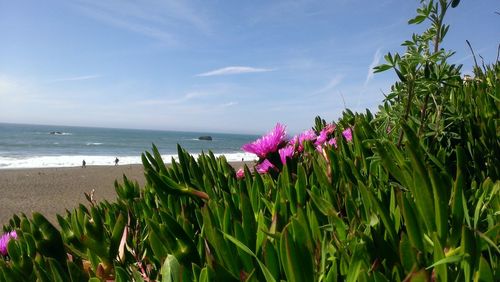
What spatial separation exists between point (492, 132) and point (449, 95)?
0.38 m

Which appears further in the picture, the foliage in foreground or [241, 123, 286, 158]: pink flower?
[241, 123, 286, 158]: pink flower

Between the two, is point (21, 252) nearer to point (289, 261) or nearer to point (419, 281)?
point (289, 261)

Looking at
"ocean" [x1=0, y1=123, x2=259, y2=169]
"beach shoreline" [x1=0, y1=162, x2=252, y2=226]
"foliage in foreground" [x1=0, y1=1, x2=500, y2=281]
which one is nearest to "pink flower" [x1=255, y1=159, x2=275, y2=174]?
"foliage in foreground" [x1=0, y1=1, x2=500, y2=281]

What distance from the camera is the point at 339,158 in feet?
3.57

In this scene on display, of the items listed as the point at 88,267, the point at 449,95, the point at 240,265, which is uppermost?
the point at 449,95

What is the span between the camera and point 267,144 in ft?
4.12

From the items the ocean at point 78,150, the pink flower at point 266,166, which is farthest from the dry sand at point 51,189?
the pink flower at point 266,166

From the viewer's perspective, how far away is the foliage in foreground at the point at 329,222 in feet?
1.92

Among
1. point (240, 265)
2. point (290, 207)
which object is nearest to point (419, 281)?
point (240, 265)

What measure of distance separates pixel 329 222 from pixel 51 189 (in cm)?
1483

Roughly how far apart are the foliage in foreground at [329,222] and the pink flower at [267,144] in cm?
2

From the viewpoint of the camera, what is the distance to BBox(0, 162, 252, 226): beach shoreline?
10711 millimetres

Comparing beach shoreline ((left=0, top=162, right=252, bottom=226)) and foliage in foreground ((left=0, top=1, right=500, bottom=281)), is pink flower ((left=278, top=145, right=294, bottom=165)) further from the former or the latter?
beach shoreline ((left=0, top=162, right=252, bottom=226))

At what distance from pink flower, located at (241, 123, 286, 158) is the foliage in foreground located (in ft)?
0.08
